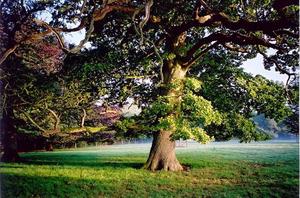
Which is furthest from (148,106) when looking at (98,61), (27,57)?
(27,57)

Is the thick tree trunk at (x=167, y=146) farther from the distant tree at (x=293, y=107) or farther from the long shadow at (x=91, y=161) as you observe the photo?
the distant tree at (x=293, y=107)

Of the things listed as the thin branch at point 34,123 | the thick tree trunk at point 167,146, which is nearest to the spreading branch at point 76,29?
the thick tree trunk at point 167,146

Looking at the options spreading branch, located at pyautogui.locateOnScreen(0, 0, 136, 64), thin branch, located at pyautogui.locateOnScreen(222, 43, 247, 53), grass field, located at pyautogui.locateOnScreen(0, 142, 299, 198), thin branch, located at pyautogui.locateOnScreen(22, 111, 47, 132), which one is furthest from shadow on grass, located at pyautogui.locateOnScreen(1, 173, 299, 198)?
thin branch, located at pyautogui.locateOnScreen(222, 43, 247, 53)

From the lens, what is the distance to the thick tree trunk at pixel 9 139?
7.31 meters

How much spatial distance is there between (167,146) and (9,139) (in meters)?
3.27

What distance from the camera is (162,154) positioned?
6.12 metres

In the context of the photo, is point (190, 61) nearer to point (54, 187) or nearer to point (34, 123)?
point (34, 123)

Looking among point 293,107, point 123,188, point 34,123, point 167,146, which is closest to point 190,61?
point 167,146

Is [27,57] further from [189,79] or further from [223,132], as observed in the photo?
[223,132]

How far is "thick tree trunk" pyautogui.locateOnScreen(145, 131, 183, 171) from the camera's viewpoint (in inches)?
238

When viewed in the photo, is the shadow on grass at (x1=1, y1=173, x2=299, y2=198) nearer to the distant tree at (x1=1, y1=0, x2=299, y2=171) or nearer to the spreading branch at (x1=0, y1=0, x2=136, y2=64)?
the distant tree at (x1=1, y1=0, x2=299, y2=171)

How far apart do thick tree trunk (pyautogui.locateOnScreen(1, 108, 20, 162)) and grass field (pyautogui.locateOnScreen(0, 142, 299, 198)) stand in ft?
2.61

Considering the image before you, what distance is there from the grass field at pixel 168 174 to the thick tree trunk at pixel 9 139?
796 millimetres

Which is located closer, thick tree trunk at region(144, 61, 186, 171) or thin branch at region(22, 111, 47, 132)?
thick tree trunk at region(144, 61, 186, 171)
